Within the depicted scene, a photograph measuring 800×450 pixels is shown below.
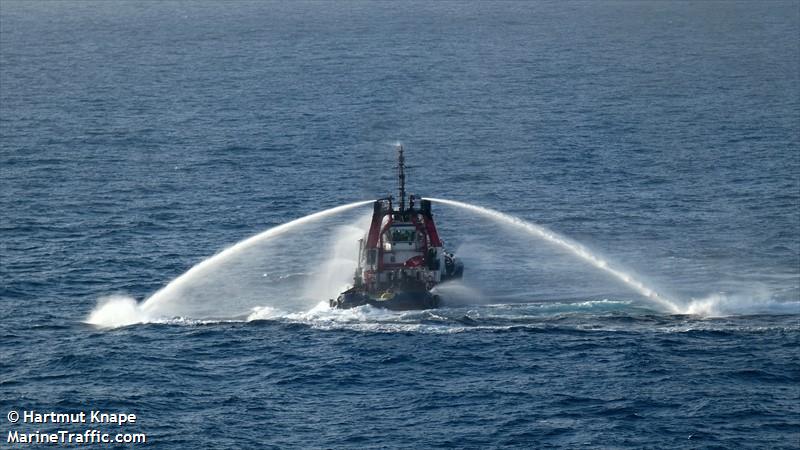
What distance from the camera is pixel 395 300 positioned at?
11888cm

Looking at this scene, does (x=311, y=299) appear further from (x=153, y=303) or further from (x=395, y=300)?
(x=153, y=303)

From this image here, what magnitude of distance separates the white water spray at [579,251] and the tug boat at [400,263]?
11.5 ft

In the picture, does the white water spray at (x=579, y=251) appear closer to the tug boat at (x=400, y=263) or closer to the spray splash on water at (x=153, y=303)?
the tug boat at (x=400, y=263)

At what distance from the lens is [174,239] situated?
495ft

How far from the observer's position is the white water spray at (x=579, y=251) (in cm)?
12062

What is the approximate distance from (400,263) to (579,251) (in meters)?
22.7

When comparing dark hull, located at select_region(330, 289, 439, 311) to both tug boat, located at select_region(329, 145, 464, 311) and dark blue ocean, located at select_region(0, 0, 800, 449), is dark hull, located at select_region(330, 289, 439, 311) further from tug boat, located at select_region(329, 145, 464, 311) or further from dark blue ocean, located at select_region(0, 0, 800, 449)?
dark blue ocean, located at select_region(0, 0, 800, 449)

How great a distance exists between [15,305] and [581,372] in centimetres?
5319

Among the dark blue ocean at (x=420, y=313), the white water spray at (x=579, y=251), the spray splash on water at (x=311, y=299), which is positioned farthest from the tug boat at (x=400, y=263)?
the white water spray at (x=579, y=251)

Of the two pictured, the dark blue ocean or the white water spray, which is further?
the white water spray

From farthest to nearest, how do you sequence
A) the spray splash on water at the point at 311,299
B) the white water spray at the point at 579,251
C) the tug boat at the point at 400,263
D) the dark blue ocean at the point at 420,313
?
the white water spray at the point at 579,251 → the tug boat at the point at 400,263 → the spray splash on water at the point at 311,299 → the dark blue ocean at the point at 420,313

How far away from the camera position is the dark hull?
4680 inches

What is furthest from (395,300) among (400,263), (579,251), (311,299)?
(579,251)

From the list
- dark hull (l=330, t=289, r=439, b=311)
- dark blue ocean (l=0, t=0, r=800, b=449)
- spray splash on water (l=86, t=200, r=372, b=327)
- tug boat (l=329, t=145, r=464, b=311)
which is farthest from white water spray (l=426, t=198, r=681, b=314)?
spray splash on water (l=86, t=200, r=372, b=327)
